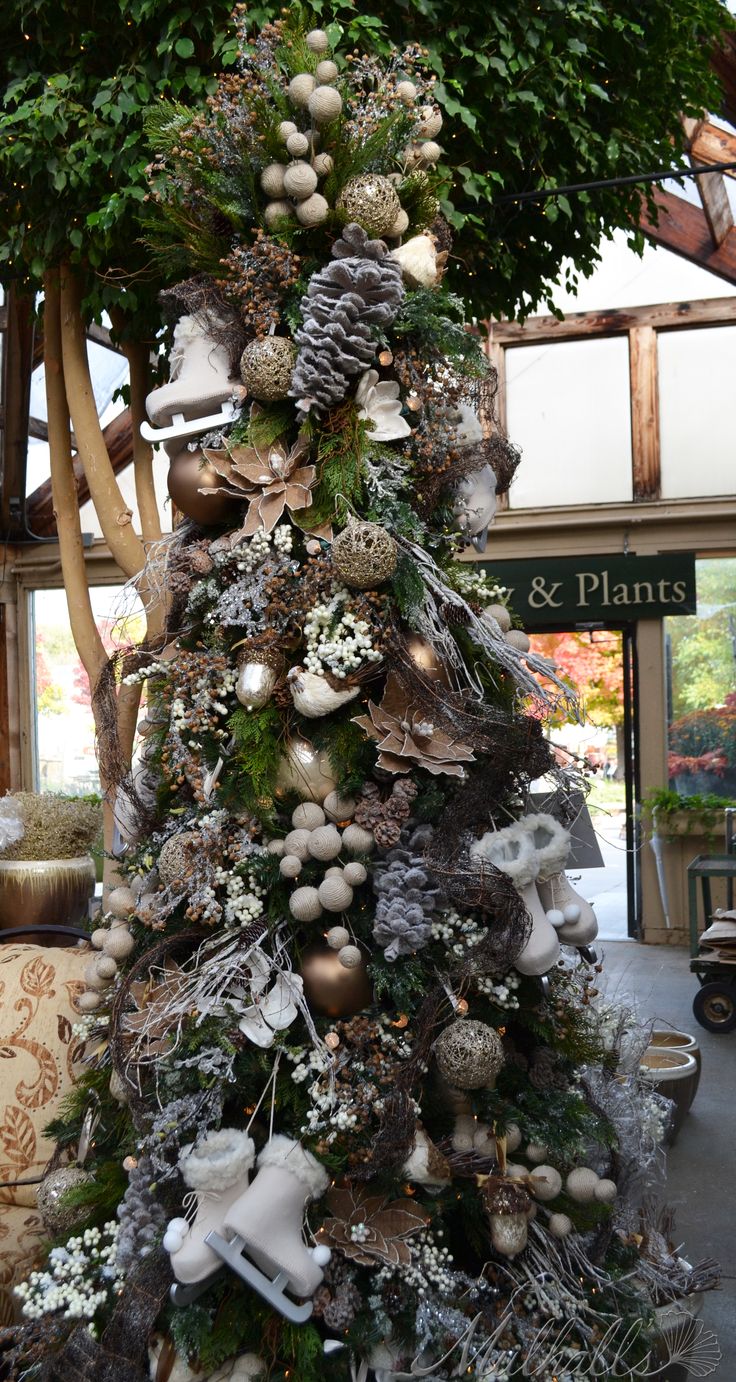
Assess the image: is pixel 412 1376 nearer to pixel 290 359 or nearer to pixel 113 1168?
pixel 113 1168

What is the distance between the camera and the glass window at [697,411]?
6.52 meters

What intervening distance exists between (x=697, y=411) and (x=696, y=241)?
94 cm

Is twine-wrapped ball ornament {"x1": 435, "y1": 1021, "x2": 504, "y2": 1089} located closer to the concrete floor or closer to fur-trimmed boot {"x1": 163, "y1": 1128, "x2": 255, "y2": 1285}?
fur-trimmed boot {"x1": 163, "y1": 1128, "x2": 255, "y2": 1285}

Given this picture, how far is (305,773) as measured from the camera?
1.59 metres

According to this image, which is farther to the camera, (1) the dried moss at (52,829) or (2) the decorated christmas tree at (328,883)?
(1) the dried moss at (52,829)

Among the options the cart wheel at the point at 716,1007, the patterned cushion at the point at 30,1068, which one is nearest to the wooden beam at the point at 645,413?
the cart wheel at the point at 716,1007

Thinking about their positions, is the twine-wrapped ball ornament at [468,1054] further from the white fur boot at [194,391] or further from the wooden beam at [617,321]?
the wooden beam at [617,321]

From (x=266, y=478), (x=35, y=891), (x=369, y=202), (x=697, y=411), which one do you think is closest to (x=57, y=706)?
(x=697, y=411)

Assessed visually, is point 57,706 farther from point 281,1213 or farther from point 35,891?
point 281,1213

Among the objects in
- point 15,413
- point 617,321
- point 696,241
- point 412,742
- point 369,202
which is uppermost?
point 696,241

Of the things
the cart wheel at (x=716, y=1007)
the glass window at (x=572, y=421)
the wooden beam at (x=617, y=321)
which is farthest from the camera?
the glass window at (x=572, y=421)

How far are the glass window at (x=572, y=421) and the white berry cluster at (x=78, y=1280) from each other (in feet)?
18.6

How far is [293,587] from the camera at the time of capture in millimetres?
1607

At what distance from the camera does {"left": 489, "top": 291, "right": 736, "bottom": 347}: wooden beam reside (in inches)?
255
